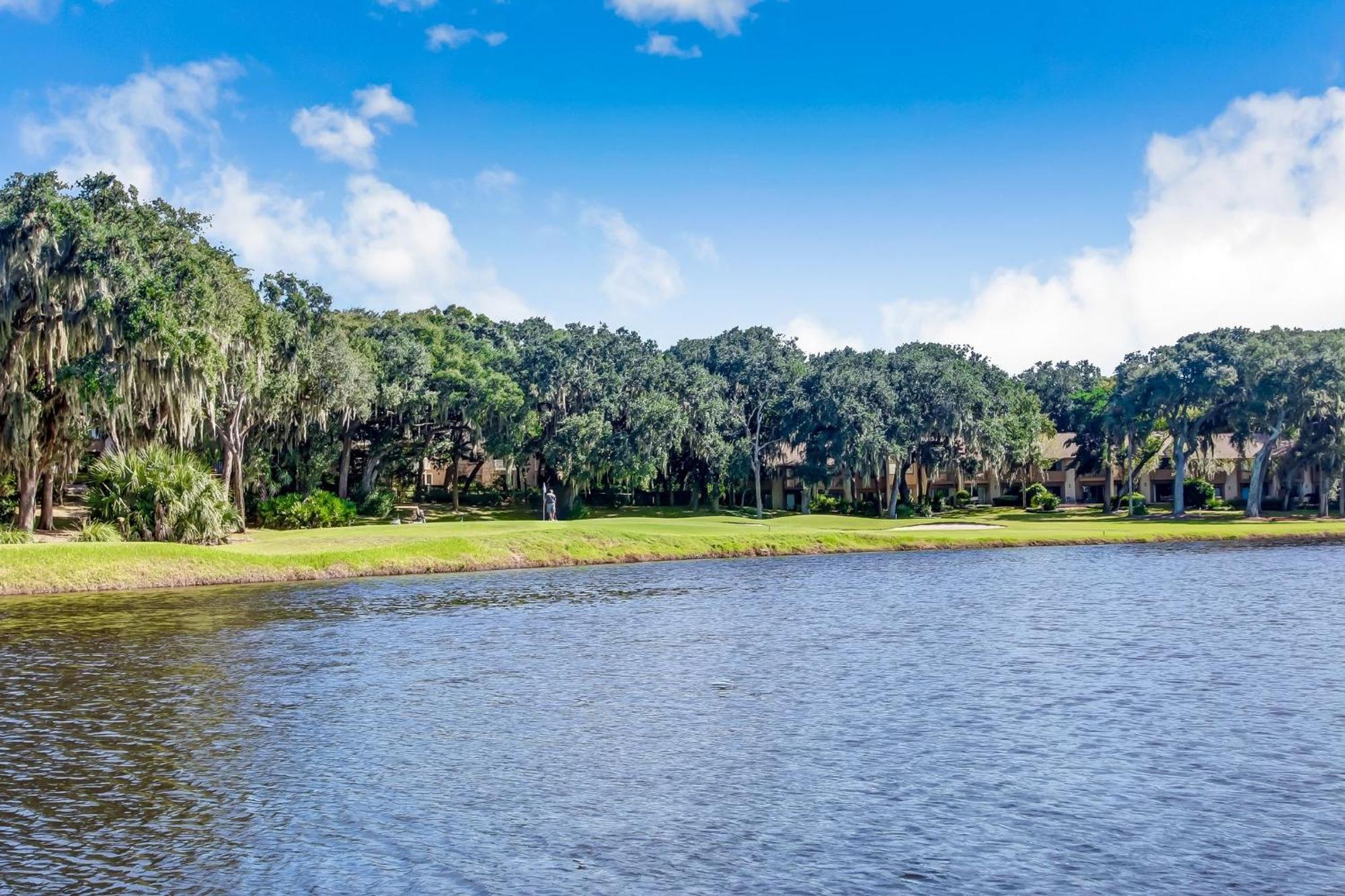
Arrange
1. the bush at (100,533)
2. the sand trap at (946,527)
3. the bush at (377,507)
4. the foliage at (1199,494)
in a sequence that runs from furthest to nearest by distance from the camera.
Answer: the foliage at (1199,494) < the bush at (377,507) < the sand trap at (946,527) < the bush at (100,533)

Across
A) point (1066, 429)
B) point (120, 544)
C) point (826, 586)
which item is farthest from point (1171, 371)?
point (120, 544)

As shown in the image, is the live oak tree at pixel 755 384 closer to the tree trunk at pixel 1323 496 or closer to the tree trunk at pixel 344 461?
the tree trunk at pixel 344 461

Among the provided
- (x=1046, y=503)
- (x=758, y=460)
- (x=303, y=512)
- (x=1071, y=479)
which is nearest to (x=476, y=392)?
(x=303, y=512)

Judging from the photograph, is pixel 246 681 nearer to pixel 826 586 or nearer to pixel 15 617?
pixel 15 617

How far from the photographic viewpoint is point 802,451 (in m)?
83.7

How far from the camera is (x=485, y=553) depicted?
41.1 metres

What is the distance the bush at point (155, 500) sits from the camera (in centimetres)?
3922

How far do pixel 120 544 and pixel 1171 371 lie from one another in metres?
62.9

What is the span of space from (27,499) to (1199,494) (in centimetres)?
7968

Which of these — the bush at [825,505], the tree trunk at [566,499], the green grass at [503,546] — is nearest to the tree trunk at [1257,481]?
the green grass at [503,546]

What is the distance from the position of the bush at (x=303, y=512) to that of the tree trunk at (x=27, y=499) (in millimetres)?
13390

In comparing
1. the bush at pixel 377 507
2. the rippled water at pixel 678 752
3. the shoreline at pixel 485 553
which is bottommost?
the rippled water at pixel 678 752

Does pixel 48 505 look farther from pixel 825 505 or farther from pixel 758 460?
pixel 825 505

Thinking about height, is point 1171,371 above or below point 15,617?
above
